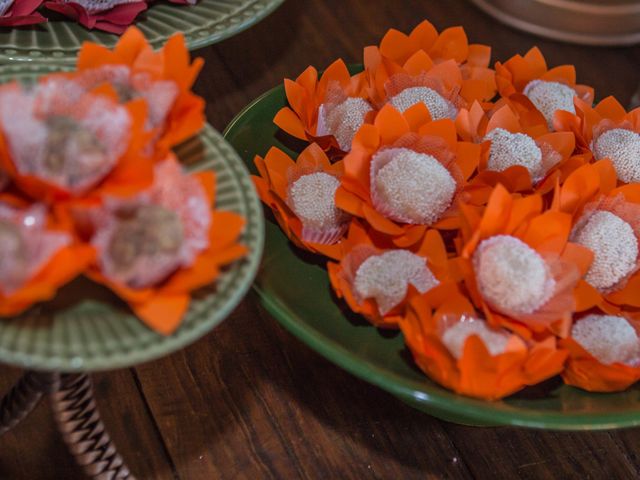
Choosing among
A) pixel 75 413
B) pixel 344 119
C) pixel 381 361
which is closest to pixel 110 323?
pixel 75 413

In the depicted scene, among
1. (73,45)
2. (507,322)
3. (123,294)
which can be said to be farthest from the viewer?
(73,45)

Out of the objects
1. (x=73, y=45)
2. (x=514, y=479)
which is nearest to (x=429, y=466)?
(x=514, y=479)

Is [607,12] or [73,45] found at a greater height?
[73,45]

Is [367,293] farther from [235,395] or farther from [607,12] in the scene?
[607,12]

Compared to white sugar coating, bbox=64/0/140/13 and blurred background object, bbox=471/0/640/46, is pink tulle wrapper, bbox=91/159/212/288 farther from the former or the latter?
blurred background object, bbox=471/0/640/46

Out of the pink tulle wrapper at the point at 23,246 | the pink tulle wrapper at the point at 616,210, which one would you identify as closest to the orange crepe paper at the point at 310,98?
the pink tulle wrapper at the point at 616,210

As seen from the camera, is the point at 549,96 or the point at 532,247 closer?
the point at 532,247

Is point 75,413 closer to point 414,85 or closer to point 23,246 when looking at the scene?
point 23,246
